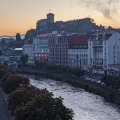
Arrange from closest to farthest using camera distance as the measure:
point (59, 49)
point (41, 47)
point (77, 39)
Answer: point (77, 39) < point (59, 49) < point (41, 47)

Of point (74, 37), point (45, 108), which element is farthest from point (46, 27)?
point (45, 108)

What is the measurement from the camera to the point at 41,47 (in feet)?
182

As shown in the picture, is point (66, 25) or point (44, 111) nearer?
point (44, 111)

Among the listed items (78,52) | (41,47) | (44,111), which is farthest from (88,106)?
(41,47)

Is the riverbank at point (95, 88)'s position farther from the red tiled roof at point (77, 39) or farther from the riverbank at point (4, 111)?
the red tiled roof at point (77, 39)

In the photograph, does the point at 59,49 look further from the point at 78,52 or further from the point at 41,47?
the point at 41,47

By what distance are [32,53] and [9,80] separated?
39.3 m

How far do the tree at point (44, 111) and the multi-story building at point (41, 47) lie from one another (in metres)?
42.9

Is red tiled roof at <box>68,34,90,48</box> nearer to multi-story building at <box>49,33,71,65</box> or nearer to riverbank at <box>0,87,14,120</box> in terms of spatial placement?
multi-story building at <box>49,33,71,65</box>

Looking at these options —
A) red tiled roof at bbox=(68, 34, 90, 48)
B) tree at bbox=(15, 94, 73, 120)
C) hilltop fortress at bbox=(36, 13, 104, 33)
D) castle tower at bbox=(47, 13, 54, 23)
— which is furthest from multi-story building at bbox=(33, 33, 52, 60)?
tree at bbox=(15, 94, 73, 120)

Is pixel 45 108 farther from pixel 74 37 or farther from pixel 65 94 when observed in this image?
pixel 74 37

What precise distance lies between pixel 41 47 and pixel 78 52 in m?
13.9

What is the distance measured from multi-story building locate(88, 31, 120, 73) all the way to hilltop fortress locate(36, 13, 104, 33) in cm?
3704

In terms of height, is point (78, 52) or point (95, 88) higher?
point (78, 52)
